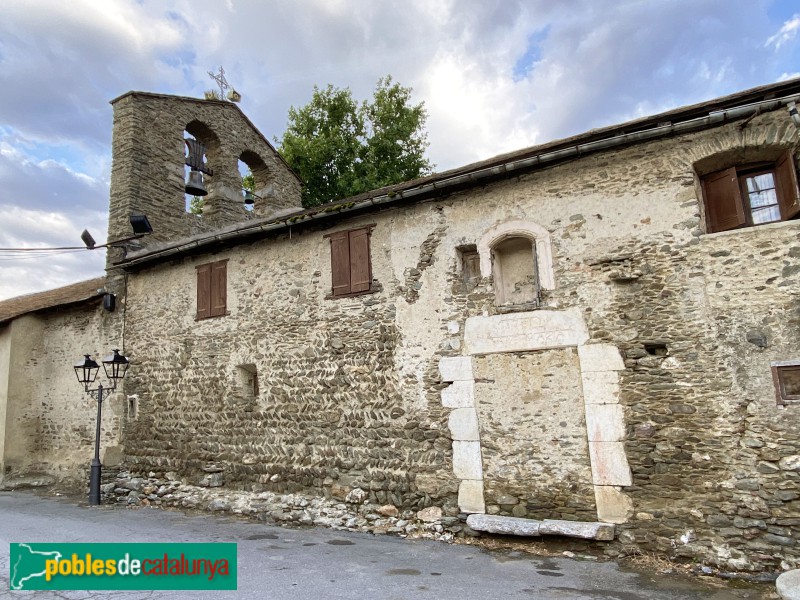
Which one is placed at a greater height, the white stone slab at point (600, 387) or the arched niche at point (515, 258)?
the arched niche at point (515, 258)

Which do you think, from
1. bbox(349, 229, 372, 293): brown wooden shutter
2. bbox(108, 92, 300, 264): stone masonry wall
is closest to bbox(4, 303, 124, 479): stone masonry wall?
bbox(108, 92, 300, 264): stone masonry wall

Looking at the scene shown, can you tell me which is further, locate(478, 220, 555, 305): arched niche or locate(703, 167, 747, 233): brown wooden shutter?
locate(478, 220, 555, 305): arched niche

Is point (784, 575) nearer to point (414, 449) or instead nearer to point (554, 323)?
point (554, 323)

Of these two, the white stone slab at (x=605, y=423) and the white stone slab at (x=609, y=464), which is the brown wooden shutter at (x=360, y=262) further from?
the white stone slab at (x=609, y=464)

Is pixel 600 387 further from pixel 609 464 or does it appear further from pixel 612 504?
pixel 612 504

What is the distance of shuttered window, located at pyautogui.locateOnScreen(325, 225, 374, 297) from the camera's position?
26.9 feet

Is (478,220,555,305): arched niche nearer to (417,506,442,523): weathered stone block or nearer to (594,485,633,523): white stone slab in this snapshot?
(594,485,633,523): white stone slab

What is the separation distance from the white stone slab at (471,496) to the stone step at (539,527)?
0.46 feet

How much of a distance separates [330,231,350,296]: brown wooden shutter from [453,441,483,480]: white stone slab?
2856 millimetres

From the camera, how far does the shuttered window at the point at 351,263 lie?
821 cm

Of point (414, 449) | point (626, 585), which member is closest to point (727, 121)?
point (626, 585)

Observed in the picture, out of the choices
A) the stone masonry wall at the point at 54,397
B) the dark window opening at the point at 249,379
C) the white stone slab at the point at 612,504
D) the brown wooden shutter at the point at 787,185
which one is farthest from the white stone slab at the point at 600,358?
the stone masonry wall at the point at 54,397

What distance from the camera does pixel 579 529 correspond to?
237 inches

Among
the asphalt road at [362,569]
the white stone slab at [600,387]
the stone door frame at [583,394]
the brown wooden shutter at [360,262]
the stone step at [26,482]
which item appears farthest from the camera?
the stone step at [26,482]
